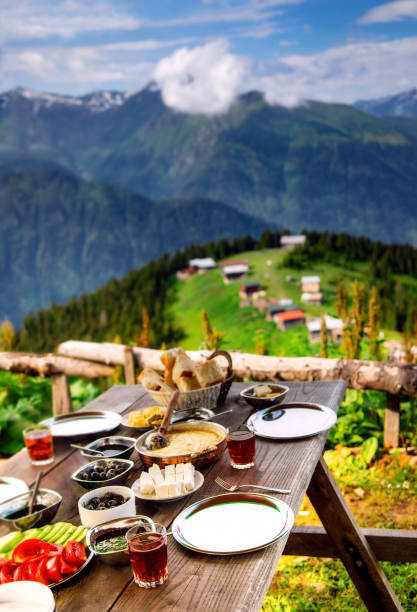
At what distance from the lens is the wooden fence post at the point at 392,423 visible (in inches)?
148

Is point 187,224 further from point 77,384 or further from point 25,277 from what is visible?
point 77,384

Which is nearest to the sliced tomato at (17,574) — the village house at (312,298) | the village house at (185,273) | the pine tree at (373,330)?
the pine tree at (373,330)

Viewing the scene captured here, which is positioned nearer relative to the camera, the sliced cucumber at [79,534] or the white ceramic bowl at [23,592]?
the white ceramic bowl at [23,592]

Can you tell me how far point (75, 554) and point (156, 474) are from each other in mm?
360

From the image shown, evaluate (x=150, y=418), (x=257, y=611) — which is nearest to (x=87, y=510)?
(x=257, y=611)

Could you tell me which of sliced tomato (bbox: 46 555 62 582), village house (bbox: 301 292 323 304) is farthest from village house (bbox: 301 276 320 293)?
sliced tomato (bbox: 46 555 62 582)

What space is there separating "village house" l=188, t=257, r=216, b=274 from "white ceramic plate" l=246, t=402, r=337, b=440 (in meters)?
48.9

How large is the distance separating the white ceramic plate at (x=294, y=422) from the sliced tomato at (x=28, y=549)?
2.73 feet

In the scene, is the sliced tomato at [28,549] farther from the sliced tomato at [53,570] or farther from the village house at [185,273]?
the village house at [185,273]

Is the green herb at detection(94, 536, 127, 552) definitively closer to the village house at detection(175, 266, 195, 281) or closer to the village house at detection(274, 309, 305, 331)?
the village house at detection(274, 309, 305, 331)

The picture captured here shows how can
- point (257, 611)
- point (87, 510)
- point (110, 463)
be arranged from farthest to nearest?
point (110, 463) < point (87, 510) < point (257, 611)

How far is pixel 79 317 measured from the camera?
46750mm

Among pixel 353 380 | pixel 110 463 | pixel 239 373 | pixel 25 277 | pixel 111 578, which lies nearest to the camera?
pixel 111 578

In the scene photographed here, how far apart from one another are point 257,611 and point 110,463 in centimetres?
74
